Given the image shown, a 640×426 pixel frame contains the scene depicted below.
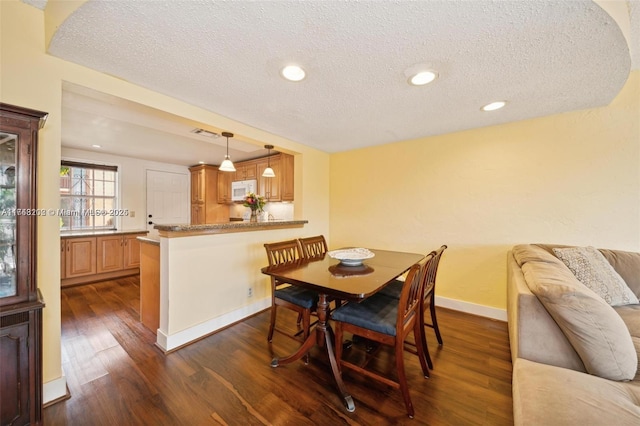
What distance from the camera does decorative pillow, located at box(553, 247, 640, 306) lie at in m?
1.70

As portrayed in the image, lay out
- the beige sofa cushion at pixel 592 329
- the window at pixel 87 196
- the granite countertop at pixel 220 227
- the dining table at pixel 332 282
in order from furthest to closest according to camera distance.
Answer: the window at pixel 87 196 < the granite countertop at pixel 220 227 < the dining table at pixel 332 282 < the beige sofa cushion at pixel 592 329

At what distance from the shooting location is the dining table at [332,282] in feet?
4.79

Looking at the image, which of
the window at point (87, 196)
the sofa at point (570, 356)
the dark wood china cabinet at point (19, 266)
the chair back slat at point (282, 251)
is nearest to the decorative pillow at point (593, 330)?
the sofa at point (570, 356)

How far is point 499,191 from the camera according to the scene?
262 cm

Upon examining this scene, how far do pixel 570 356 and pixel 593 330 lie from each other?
25 cm

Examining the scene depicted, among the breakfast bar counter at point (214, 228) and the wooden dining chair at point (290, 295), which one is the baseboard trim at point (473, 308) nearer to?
the wooden dining chair at point (290, 295)

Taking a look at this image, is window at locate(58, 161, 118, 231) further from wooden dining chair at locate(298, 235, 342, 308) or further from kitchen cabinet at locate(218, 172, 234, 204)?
wooden dining chair at locate(298, 235, 342, 308)

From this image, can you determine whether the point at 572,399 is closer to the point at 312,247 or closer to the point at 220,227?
the point at 312,247

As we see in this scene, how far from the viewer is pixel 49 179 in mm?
1493

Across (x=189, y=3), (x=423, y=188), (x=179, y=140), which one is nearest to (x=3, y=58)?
(x=189, y=3)

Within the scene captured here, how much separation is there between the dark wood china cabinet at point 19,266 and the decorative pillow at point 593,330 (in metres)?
2.70

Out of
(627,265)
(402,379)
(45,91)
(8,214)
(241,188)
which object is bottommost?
(402,379)

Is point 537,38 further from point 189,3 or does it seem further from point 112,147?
point 112,147

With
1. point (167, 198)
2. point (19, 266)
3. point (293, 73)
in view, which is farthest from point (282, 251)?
A: point (167, 198)
